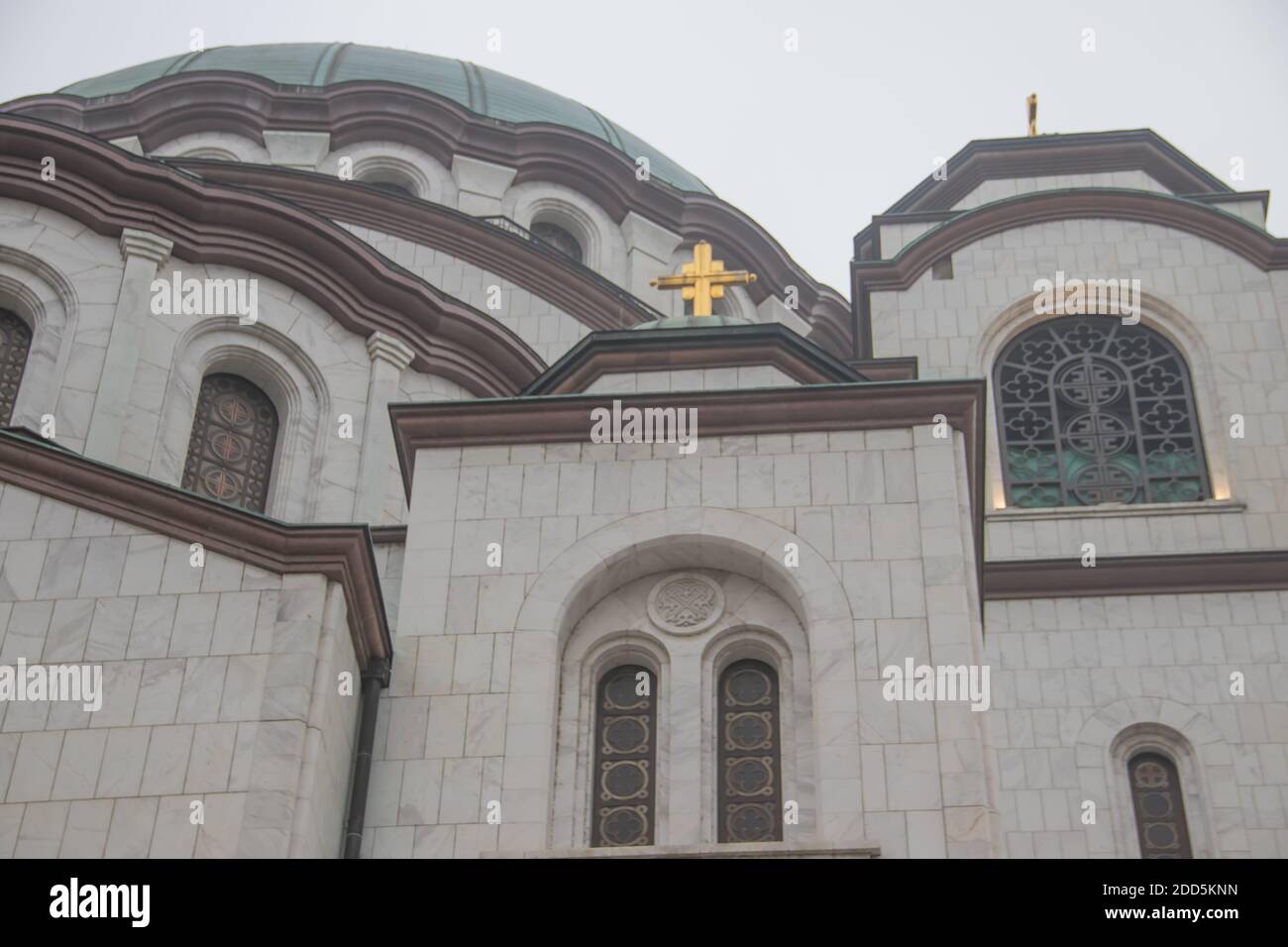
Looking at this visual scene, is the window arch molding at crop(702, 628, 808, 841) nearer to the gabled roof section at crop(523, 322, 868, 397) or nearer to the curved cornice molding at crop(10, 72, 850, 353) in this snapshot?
the gabled roof section at crop(523, 322, 868, 397)

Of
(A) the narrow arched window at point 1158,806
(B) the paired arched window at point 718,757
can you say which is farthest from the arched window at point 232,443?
(A) the narrow arched window at point 1158,806

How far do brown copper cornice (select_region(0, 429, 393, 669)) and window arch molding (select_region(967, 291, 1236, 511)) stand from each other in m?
10.1

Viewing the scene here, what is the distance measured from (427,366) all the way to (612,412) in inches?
272

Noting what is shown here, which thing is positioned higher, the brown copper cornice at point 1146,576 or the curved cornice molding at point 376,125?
the curved cornice molding at point 376,125

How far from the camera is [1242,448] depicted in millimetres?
23375

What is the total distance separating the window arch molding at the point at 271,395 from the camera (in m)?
21.0

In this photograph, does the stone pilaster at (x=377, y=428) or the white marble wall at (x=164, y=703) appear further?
the stone pilaster at (x=377, y=428)

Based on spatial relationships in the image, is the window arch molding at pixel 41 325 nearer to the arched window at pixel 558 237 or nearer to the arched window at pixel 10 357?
the arched window at pixel 10 357

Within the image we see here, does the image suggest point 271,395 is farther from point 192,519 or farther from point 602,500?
point 192,519

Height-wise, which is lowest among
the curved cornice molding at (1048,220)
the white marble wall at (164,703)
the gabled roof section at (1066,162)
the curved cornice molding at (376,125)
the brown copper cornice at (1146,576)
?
the white marble wall at (164,703)

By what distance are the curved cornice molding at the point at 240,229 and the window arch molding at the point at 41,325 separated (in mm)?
846

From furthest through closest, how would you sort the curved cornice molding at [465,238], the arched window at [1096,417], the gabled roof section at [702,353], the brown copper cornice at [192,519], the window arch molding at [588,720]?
the curved cornice molding at [465,238] < the arched window at [1096,417] < the gabled roof section at [702,353] < the window arch molding at [588,720] < the brown copper cornice at [192,519]

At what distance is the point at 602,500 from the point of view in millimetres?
16438

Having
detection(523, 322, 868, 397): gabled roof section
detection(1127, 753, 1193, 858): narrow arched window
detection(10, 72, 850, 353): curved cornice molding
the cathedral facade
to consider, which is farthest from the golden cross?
detection(10, 72, 850, 353): curved cornice molding
